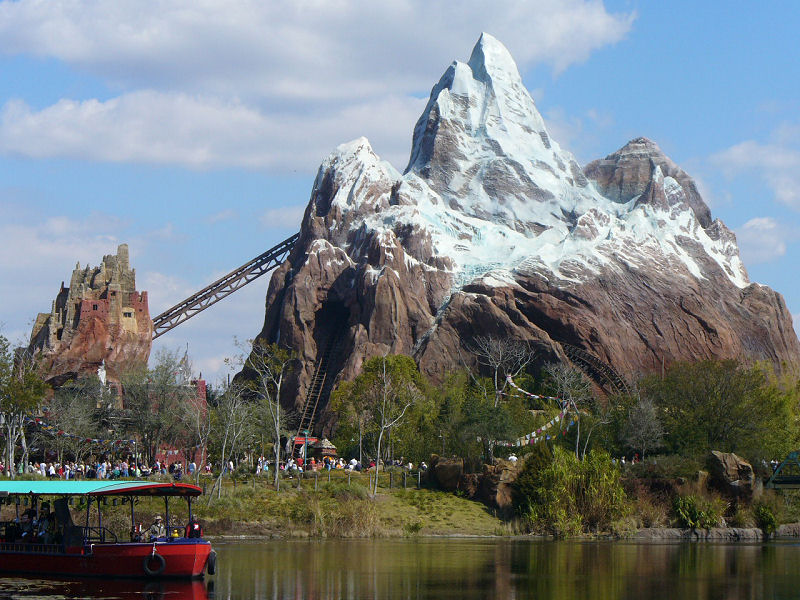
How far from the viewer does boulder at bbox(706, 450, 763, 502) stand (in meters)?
56.8

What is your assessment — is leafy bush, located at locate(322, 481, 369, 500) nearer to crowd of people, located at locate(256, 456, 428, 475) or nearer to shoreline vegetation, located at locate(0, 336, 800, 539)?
shoreline vegetation, located at locate(0, 336, 800, 539)

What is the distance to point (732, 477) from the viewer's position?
187ft

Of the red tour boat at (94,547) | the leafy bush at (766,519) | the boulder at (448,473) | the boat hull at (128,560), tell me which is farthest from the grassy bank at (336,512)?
the boat hull at (128,560)

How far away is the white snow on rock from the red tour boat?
67.8 m

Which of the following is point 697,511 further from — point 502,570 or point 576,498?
point 502,570

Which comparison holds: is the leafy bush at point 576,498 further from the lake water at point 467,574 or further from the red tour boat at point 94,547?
the red tour boat at point 94,547

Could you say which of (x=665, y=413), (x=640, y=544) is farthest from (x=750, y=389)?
(x=640, y=544)

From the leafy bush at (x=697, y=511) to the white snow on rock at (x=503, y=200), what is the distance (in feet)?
146

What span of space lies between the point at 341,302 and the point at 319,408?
11.3m

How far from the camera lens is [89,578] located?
33.0 m

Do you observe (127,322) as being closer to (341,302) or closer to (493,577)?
(341,302)

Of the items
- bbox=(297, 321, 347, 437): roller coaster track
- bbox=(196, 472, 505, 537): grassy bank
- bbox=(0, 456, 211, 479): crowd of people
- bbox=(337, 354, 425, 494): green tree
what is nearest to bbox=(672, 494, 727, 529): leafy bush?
bbox=(196, 472, 505, 537): grassy bank

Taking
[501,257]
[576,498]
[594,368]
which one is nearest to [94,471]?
[576,498]

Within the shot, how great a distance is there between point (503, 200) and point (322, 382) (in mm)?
30011
